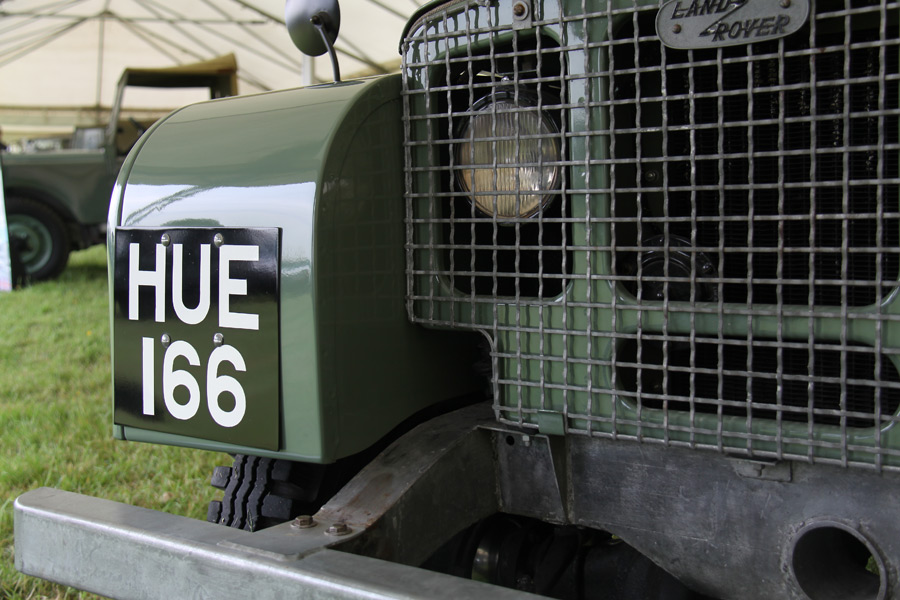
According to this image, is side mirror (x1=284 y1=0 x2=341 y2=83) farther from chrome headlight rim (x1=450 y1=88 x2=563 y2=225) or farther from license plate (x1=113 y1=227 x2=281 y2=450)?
license plate (x1=113 y1=227 x2=281 y2=450)

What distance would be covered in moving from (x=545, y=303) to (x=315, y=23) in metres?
0.71

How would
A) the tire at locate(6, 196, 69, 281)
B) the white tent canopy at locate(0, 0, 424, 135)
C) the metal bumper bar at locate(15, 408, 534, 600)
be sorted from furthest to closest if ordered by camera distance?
the white tent canopy at locate(0, 0, 424, 135) < the tire at locate(6, 196, 69, 281) < the metal bumper bar at locate(15, 408, 534, 600)

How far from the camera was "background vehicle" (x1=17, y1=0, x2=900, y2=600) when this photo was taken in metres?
1.20

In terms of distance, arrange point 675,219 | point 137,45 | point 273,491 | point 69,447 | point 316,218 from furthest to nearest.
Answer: point 137,45
point 69,447
point 273,491
point 316,218
point 675,219

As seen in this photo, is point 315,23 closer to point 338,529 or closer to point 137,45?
point 338,529

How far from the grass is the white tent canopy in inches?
225

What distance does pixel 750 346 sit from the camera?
1.20m

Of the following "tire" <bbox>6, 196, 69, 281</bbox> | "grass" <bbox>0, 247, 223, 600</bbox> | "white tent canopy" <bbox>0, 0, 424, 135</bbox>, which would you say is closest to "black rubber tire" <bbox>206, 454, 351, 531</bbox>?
"grass" <bbox>0, 247, 223, 600</bbox>

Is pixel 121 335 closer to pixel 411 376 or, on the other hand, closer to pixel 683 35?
pixel 411 376

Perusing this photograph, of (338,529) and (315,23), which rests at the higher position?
(315,23)

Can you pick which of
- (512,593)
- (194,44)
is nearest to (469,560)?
(512,593)

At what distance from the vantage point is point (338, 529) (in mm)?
1349

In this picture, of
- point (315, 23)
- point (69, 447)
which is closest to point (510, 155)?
point (315, 23)

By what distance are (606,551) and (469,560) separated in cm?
29
